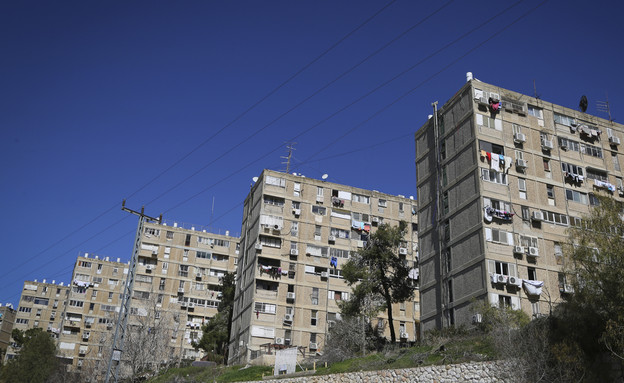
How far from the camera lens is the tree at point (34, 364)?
68.4 metres

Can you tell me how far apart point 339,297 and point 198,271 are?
99.4 feet

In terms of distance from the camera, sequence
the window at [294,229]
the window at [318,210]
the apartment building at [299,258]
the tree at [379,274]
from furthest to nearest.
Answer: the window at [318,210] < the window at [294,229] < the apartment building at [299,258] < the tree at [379,274]

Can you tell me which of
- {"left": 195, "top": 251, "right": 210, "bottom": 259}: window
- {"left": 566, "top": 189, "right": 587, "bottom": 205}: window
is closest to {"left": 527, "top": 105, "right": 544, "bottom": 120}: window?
{"left": 566, "top": 189, "right": 587, "bottom": 205}: window

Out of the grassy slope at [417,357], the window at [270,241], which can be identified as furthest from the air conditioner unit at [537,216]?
the window at [270,241]

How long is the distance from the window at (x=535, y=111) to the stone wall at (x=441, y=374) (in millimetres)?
24513

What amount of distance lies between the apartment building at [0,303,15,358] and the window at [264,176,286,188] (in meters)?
76.8

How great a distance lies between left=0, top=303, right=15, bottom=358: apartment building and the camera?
115m

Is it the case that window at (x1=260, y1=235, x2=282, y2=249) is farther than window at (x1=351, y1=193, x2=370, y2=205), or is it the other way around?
window at (x1=351, y1=193, x2=370, y2=205)

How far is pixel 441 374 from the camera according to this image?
31562 millimetres

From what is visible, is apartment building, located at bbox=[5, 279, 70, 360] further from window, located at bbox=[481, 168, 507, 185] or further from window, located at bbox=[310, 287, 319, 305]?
window, located at bbox=[481, 168, 507, 185]

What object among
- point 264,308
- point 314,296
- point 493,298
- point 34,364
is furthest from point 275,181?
point 34,364

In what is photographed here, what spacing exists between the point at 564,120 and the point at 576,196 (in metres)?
6.48

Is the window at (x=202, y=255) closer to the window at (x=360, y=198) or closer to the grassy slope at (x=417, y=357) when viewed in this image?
the window at (x=360, y=198)

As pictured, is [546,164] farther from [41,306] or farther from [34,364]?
[41,306]
